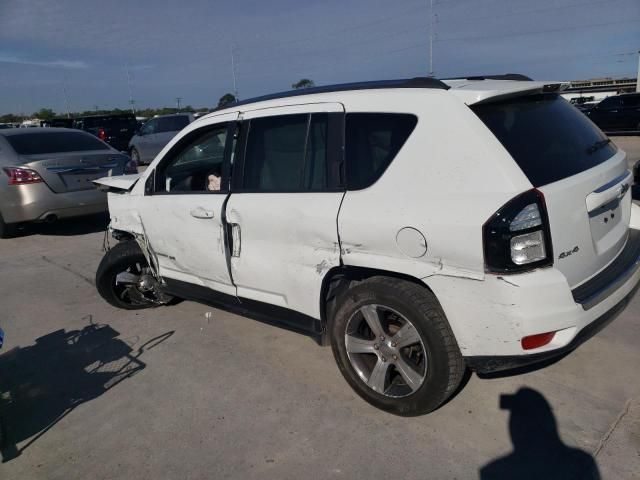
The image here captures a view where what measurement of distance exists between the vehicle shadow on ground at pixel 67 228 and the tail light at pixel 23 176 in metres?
1.05

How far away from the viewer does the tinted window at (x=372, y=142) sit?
2787 millimetres

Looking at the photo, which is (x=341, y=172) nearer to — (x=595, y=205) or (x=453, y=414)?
(x=595, y=205)

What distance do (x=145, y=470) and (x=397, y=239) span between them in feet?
5.88

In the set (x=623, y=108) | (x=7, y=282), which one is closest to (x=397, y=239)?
(x=7, y=282)

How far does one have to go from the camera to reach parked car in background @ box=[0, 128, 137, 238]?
286 inches

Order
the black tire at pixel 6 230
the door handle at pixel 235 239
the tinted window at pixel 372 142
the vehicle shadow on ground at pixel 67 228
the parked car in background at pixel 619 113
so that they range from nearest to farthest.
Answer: the tinted window at pixel 372 142 < the door handle at pixel 235 239 < the black tire at pixel 6 230 < the vehicle shadow on ground at pixel 67 228 < the parked car in background at pixel 619 113

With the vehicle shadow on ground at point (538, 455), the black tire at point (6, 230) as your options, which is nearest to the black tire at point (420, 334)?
the vehicle shadow on ground at point (538, 455)

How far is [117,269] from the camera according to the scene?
4.70m

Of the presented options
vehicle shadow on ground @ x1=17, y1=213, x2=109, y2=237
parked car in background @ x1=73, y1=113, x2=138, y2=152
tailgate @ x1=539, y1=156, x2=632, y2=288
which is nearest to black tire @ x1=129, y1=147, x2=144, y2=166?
parked car in background @ x1=73, y1=113, x2=138, y2=152

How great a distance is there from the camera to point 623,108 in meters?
18.4

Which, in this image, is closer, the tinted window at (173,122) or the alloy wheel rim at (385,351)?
the alloy wheel rim at (385,351)

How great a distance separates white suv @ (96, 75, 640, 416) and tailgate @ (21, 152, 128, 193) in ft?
14.7

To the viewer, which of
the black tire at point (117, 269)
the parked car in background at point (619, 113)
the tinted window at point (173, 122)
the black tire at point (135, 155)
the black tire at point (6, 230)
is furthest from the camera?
the parked car in background at point (619, 113)

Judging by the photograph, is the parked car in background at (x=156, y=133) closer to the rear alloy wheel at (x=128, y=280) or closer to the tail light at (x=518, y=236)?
the rear alloy wheel at (x=128, y=280)
